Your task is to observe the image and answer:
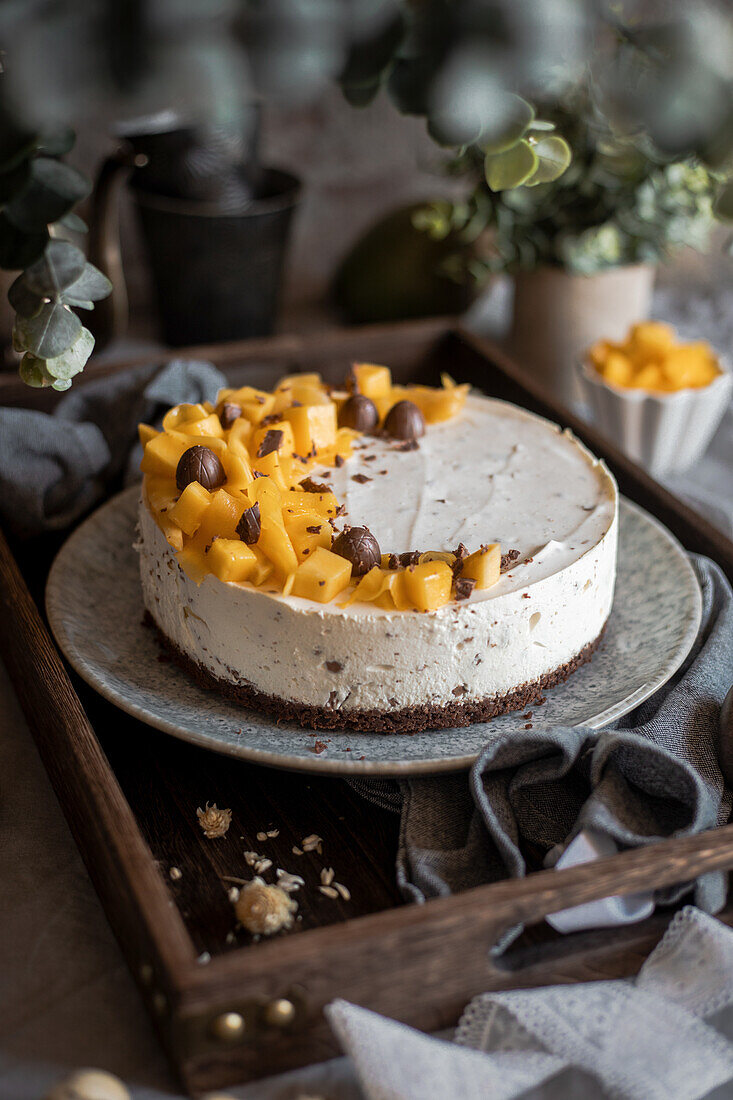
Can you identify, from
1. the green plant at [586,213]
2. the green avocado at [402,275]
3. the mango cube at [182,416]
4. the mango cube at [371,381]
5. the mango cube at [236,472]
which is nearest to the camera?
the mango cube at [236,472]

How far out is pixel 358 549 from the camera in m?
1.08

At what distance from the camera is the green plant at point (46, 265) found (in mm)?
868

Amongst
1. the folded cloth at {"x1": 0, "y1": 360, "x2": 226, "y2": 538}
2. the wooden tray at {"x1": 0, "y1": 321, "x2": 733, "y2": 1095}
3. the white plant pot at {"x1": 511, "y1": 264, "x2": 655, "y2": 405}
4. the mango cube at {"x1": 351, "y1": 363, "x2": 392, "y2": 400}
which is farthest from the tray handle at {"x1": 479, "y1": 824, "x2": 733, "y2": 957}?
the white plant pot at {"x1": 511, "y1": 264, "x2": 655, "y2": 405}

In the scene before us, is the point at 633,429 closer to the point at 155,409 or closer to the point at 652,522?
the point at 652,522

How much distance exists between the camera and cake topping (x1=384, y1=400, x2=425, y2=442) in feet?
4.51

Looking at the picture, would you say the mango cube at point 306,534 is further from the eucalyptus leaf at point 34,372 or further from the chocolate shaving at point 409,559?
the eucalyptus leaf at point 34,372

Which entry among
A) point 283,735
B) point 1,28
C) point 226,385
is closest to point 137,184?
point 226,385

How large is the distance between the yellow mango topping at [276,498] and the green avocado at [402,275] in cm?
103

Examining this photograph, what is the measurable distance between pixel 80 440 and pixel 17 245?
0.63m

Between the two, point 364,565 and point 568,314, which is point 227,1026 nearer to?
point 364,565

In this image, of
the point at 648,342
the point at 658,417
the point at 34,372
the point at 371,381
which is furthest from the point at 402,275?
the point at 34,372

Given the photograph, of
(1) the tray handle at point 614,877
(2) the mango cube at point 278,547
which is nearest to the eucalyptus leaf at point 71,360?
(2) the mango cube at point 278,547

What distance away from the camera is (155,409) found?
5.31 feet

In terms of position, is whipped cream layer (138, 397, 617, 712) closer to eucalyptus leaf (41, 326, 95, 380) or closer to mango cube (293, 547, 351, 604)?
mango cube (293, 547, 351, 604)
